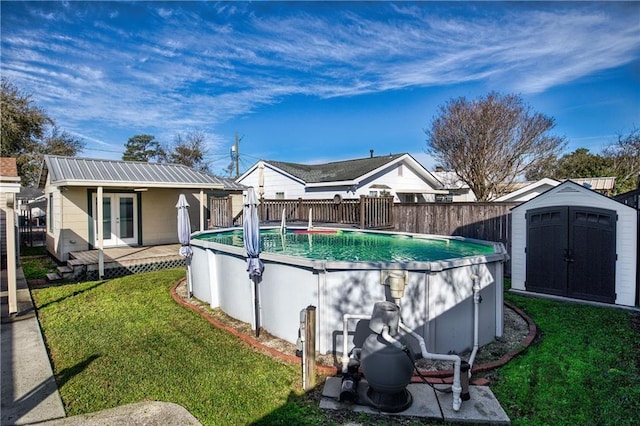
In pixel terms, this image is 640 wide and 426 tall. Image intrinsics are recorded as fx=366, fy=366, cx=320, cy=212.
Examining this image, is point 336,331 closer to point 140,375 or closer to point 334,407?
point 334,407

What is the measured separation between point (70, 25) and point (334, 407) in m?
15.7

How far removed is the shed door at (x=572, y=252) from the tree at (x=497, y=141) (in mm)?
15854

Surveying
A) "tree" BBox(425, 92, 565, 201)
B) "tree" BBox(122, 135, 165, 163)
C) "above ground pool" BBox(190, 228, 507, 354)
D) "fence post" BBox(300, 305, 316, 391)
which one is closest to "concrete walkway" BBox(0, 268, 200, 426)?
"fence post" BBox(300, 305, 316, 391)

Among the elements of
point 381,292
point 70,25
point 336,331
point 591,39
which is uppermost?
point 70,25

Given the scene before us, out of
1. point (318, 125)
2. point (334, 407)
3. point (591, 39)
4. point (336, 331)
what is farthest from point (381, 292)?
point (318, 125)

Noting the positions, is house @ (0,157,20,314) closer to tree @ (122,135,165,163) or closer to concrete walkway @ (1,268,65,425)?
concrete walkway @ (1,268,65,425)

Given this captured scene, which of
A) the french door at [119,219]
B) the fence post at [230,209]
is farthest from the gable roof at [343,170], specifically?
the french door at [119,219]

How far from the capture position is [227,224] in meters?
16.5

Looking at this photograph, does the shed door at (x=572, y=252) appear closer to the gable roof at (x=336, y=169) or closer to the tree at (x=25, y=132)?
the gable roof at (x=336, y=169)

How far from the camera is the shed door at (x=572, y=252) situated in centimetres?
742

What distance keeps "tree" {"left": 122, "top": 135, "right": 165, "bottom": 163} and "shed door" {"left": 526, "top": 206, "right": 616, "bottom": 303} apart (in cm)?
4180

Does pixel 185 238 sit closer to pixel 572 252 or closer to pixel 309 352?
pixel 309 352

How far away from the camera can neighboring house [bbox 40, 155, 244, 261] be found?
12109 millimetres

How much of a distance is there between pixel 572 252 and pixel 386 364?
630 cm
